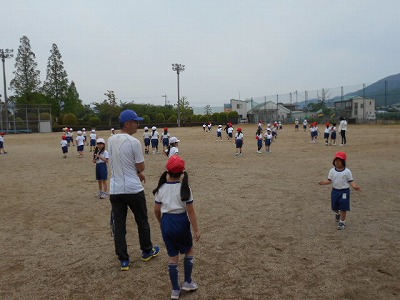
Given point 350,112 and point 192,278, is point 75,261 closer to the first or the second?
point 192,278

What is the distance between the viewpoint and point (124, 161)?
409cm

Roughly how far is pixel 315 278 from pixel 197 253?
1619 millimetres

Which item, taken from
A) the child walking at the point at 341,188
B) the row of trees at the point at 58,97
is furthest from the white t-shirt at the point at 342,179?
the row of trees at the point at 58,97

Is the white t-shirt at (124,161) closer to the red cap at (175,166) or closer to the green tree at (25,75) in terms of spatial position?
the red cap at (175,166)

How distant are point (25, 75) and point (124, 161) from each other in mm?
63506

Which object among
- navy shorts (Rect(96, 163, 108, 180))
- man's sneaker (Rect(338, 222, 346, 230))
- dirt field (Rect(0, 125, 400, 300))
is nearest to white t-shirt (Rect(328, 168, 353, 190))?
man's sneaker (Rect(338, 222, 346, 230))

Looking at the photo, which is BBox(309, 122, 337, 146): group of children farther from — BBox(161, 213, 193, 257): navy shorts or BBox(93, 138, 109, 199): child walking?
BBox(161, 213, 193, 257): navy shorts

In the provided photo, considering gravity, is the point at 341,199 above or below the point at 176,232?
below

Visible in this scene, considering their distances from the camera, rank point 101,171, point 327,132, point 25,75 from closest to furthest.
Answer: point 101,171 → point 327,132 → point 25,75

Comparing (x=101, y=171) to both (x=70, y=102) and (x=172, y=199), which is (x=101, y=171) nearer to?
(x=172, y=199)

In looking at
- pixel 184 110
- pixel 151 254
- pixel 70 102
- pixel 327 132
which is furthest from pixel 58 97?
pixel 151 254

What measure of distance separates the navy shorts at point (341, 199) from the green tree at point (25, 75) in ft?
203

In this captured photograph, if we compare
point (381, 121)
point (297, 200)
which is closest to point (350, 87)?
point (381, 121)

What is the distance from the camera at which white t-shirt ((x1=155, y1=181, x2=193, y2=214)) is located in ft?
11.3
